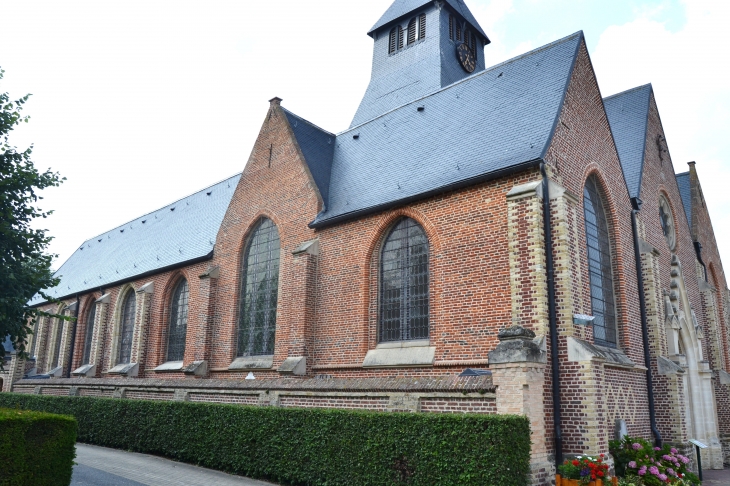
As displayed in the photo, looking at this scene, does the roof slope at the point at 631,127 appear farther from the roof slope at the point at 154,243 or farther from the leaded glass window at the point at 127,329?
the leaded glass window at the point at 127,329

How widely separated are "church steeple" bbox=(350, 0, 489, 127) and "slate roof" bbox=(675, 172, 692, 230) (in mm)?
9582

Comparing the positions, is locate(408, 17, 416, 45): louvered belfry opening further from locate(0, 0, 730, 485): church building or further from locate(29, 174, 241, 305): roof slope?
locate(29, 174, 241, 305): roof slope

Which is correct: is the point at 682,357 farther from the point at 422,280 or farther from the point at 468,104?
the point at 468,104

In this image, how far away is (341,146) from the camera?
19391mm

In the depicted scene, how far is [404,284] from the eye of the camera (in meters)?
14.3

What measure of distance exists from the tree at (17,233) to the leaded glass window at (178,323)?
6.81m

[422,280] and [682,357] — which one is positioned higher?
[422,280]

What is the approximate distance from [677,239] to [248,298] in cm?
1421

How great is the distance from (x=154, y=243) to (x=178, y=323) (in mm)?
6162

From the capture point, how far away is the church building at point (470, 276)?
36.9 ft

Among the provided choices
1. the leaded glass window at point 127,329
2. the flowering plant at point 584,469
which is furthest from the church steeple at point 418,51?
the flowering plant at point 584,469

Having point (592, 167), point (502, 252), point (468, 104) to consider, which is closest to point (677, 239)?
point (592, 167)

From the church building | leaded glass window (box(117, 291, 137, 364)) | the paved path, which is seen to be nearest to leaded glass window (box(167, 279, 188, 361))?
the church building

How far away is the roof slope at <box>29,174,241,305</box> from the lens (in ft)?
75.1
